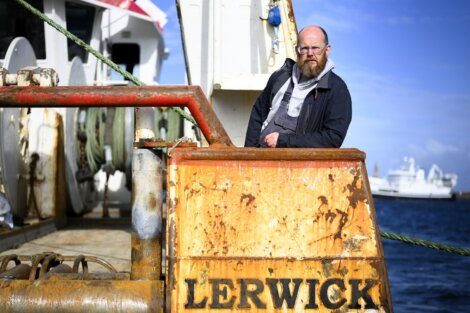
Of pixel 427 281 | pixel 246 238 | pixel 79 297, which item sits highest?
pixel 246 238

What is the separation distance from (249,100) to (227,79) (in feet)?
1.81

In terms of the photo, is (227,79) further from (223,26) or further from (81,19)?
(81,19)

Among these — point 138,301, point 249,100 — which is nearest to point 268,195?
point 138,301

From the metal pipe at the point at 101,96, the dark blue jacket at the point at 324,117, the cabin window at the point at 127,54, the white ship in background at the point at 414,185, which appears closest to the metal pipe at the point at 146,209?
the metal pipe at the point at 101,96

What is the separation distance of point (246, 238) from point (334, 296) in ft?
1.45

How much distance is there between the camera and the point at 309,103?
3.07 metres

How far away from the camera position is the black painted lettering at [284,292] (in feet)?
8.00

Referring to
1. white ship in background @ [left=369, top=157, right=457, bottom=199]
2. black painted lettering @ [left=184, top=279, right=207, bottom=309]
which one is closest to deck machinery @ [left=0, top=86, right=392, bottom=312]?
black painted lettering @ [left=184, top=279, right=207, bottom=309]

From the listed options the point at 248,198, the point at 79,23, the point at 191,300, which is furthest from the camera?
the point at 79,23

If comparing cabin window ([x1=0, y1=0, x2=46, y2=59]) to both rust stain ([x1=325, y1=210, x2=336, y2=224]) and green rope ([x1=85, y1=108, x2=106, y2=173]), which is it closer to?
green rope ([x1=85, y1=108, x2=106, y2=173])

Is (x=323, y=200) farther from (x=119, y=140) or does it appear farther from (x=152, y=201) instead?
(x=119, y=140)

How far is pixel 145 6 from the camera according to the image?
10.9 m

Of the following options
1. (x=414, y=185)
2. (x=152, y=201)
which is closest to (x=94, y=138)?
(x=152, y=201)

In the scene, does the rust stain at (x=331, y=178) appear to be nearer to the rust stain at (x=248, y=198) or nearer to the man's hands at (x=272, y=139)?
the rust stain at (x=248, y=198)
